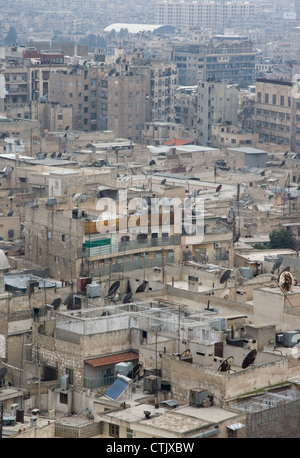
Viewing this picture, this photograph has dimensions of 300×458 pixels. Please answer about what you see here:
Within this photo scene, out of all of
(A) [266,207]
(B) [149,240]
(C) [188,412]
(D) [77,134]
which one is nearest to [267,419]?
(C) [188,412]

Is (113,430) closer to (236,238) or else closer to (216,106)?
(236,238)

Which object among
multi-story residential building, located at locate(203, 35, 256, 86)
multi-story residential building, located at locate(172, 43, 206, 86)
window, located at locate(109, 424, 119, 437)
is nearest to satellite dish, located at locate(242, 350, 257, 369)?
window, located at locate(109, 424, 119, 437)

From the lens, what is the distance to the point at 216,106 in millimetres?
76312

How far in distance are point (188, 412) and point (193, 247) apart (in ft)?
45.1

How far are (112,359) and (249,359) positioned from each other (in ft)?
8.61

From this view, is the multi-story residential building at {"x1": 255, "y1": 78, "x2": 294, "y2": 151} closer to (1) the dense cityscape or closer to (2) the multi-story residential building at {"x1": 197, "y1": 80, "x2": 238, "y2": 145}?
(2) the multi-story residential building at {"x1": 197, "y1": 80, "x2": 238, "y2": 145}

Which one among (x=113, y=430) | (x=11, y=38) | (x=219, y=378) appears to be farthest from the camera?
(x=11, y=38)

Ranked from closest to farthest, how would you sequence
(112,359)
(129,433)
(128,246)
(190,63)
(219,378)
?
(129,433)
(219,378)
(112,359)
(128,246)
(190,63)

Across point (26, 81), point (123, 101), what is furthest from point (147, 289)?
point (26, 81)

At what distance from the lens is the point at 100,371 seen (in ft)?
84.2

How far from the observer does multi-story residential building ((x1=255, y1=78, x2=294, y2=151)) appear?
75250 millimetres

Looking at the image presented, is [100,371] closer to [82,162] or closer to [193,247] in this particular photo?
[193,247]

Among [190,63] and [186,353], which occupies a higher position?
[186,353]

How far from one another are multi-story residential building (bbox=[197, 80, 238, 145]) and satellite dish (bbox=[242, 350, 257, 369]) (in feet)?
165
